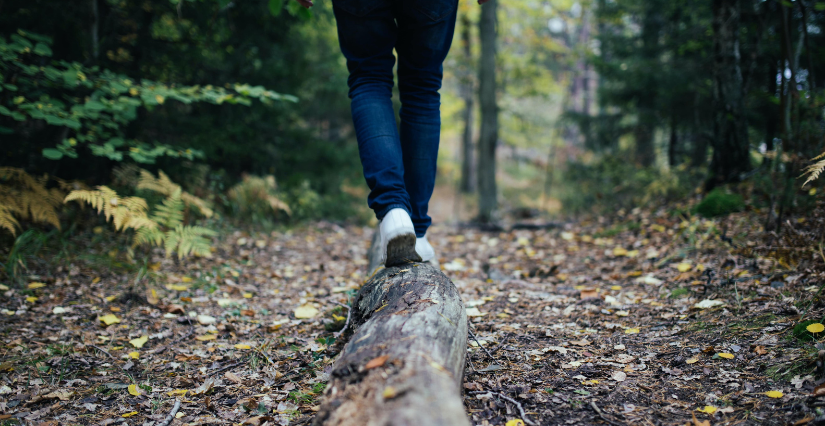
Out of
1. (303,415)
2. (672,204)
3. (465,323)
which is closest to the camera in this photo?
(303,415)

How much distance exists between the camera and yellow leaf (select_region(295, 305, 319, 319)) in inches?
91.5

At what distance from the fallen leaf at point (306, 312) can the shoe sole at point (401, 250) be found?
0.70m

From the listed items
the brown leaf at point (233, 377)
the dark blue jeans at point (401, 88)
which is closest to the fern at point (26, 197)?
the brown leaf at point (233, 377)

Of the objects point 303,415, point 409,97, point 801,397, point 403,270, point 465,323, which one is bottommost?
point 303,415

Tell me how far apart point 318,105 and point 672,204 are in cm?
528

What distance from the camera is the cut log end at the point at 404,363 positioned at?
0.92m

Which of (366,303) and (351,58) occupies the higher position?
(351,58)

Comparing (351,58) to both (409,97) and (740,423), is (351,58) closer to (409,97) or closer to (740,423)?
(409,97)

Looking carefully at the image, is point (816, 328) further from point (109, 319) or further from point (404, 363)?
point (109, 319)

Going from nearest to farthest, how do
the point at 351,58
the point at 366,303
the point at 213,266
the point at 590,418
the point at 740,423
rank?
1. the point at 740,423
2. the point at 590,418
3. the point at 366,303
4. the point at 351,58
5. the point at 213,266

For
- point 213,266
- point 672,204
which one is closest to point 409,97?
point 213,266

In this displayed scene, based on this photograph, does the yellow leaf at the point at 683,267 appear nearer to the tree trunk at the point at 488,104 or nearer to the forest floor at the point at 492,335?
the forest floor at the point at 492,335

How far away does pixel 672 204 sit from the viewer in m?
4.21

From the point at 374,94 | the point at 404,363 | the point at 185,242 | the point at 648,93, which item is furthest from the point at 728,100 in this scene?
the point at 185,242
